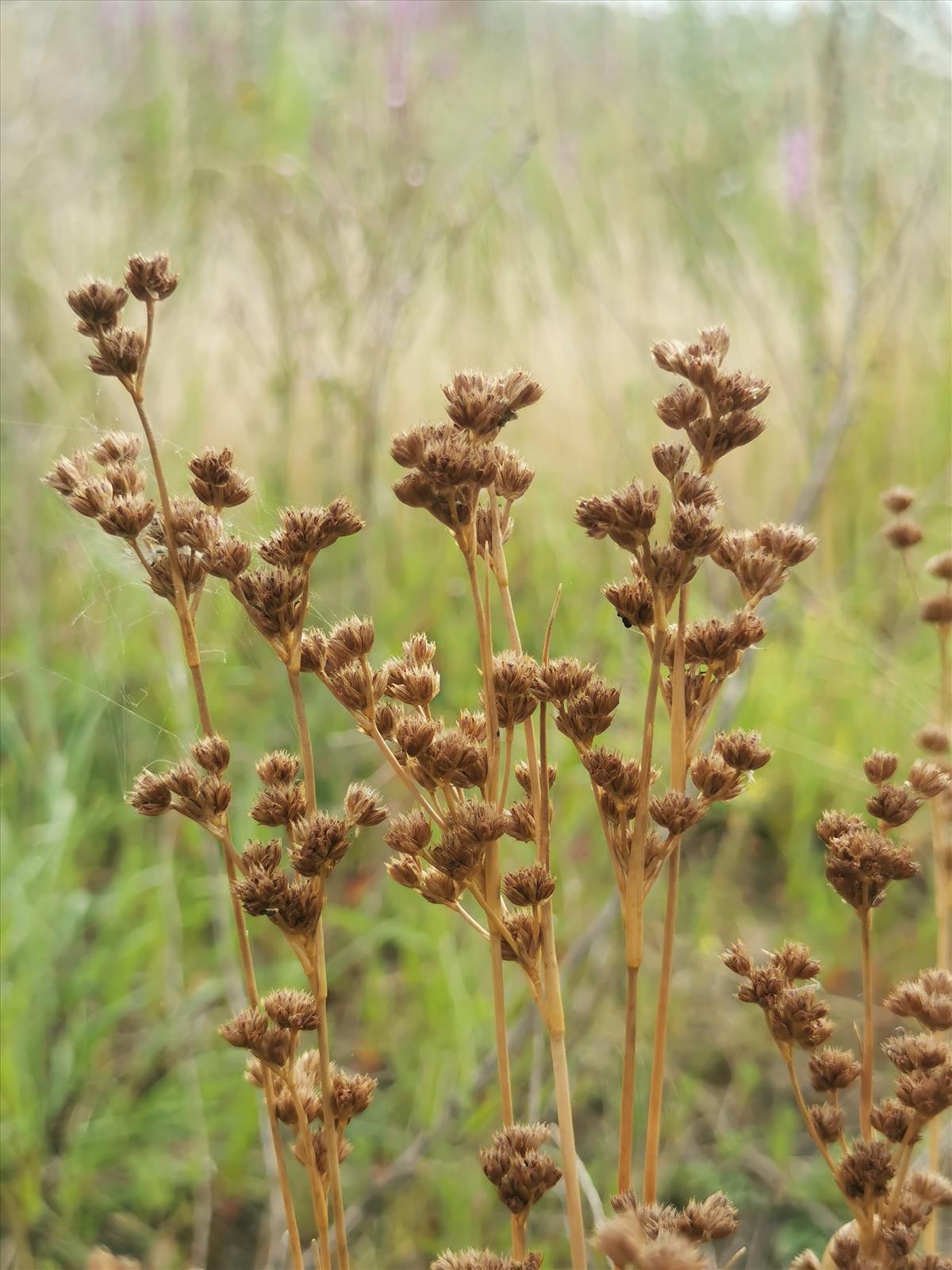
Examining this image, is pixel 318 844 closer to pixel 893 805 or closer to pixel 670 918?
pixel 670 918

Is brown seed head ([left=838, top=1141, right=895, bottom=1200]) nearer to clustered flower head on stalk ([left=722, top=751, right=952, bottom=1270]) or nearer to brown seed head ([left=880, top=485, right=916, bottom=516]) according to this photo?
clustered flower head on stalk ([left=722, top=751, right=952, bottom=1270])

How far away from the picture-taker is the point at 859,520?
123 inches

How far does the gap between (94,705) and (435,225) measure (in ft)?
4.40

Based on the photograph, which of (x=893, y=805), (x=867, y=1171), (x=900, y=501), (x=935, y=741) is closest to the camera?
(x=867, y=1171)

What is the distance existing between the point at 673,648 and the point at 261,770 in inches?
9.8

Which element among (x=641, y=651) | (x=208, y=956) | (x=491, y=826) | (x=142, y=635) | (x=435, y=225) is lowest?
(x=491, y=826)

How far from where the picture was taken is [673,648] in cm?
64

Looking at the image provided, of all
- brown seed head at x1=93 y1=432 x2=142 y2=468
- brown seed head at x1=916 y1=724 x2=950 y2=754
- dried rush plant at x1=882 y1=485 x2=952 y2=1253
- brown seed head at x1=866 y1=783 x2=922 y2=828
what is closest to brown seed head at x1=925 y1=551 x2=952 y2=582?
dried rush plant at x1=882 y1=485 x2=952 y2=1253

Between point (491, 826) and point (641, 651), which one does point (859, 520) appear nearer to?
point (641, 651)

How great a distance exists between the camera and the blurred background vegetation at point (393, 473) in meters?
1.76

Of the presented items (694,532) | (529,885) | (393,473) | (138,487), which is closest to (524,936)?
(529,885)

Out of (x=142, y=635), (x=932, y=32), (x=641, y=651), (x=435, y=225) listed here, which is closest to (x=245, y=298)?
(x=435, y=225)

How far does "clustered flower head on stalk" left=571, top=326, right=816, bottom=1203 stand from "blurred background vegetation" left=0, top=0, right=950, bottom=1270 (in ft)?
1.16

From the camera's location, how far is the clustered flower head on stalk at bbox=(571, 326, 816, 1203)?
57 centimetres
